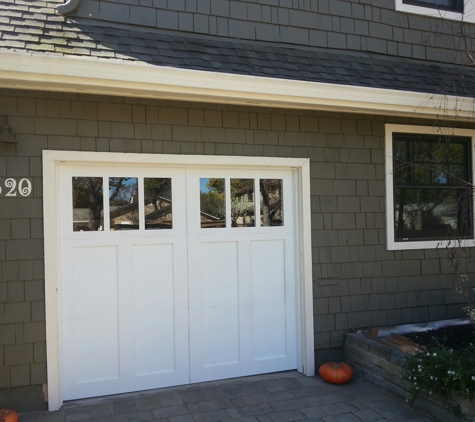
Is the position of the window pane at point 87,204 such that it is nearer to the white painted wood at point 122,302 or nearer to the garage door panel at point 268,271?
the white painted wood at point 122,302

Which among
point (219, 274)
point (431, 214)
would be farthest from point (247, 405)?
point (431, 214)

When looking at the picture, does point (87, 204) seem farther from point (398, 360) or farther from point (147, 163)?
point (398, 360)

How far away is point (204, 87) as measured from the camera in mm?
3557

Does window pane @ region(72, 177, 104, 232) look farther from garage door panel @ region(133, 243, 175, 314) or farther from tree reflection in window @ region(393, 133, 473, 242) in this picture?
tree reflection in window @ region(393, 133, 473, 242)

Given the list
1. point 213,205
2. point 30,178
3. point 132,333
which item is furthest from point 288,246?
point 30,178

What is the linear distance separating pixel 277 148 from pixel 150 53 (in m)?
1.41

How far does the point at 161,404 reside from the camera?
142 inches

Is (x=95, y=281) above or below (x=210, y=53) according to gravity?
below

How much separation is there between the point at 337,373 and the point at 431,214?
2.03 meters

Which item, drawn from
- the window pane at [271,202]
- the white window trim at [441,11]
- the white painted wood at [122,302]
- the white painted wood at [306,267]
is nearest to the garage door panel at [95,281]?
the white painted wood at [122,302]

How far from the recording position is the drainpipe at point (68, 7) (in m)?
3.66

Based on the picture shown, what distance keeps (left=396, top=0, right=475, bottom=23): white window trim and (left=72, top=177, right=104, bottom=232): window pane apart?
371cm

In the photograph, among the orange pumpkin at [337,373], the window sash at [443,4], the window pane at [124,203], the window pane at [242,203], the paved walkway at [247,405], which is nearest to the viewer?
the paved walkway at [247,405]

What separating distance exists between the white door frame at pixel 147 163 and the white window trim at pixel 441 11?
7.01 ft
